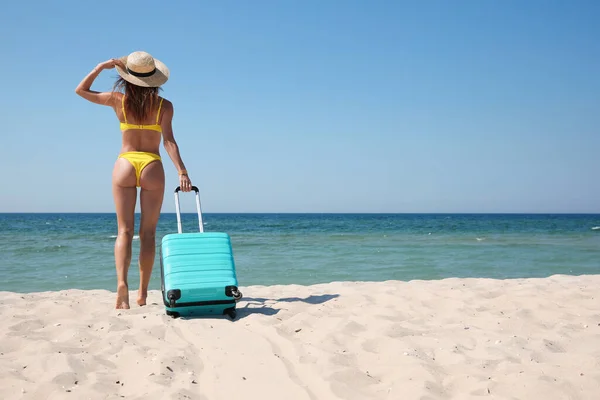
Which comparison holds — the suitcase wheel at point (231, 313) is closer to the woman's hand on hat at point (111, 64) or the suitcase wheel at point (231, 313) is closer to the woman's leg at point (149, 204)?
the woman's leg at point (149, 204)

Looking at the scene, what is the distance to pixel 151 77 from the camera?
160 inches

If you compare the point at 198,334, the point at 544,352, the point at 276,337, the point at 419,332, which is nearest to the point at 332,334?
the point at 276,337

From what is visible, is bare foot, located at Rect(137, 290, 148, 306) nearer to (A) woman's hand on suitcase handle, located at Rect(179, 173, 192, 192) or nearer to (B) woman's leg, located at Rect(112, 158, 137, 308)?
(B) woman's leg, located at Rect(112, 158, 137, 308)

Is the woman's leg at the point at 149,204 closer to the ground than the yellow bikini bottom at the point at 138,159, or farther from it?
closer to the ground

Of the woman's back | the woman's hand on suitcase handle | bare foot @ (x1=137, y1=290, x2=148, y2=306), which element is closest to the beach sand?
bare foot @ (x1=137, y1=290, x2=148, y2=306)

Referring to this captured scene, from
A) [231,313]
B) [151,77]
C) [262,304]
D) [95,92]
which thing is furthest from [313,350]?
[95,92]

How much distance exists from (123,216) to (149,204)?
0.23 metres

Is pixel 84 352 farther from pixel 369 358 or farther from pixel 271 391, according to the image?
pixel 369 358

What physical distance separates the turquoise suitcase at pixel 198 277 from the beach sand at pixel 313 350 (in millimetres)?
151

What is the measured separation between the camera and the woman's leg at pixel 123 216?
4.12 m

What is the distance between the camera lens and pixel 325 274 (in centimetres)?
848

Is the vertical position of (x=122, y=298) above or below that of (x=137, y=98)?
below

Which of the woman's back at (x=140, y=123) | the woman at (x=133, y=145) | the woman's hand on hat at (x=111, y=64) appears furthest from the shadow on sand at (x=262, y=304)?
the woman's hand on hat at (x=111, y=64)

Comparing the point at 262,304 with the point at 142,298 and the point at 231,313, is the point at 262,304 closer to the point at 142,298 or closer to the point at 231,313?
the point at 231,313
